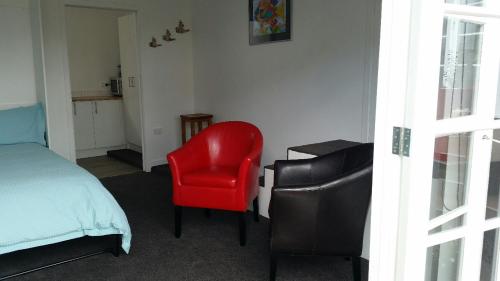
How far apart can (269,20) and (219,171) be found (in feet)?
5.62

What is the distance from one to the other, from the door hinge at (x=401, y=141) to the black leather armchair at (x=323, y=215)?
0.78m

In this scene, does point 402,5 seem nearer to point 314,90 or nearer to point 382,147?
Result: point 382,147

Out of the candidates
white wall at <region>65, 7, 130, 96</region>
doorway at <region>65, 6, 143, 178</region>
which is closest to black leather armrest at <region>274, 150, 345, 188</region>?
doorway at <region>65, 6, 143, 178</region>

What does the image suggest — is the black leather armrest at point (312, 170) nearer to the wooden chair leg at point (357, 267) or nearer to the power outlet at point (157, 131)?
the wooden chair leg at point (357, 267)

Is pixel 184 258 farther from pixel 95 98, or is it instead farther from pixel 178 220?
pixel 95 98

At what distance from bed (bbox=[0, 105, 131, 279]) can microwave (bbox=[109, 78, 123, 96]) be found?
3521 millimetres

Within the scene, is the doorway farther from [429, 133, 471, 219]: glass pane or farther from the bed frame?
[429, 133, 471, 219]: glass pane

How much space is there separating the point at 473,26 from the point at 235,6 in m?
3.46

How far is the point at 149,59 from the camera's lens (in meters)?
5.02

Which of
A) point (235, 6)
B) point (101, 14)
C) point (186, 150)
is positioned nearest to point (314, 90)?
point (186, 150)

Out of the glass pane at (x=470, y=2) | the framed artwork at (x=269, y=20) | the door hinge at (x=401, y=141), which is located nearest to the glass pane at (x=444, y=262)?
the door hinge at (x=401, y=141)

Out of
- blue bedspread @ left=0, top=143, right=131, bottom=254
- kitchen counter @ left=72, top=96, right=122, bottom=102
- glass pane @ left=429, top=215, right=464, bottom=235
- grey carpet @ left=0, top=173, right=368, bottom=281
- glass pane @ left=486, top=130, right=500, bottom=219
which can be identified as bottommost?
grey carpet @ left=0, top=173, right=368, bottom=281

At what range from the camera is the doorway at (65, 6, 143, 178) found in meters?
5.78

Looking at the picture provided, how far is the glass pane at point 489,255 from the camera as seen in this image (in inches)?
61.5
